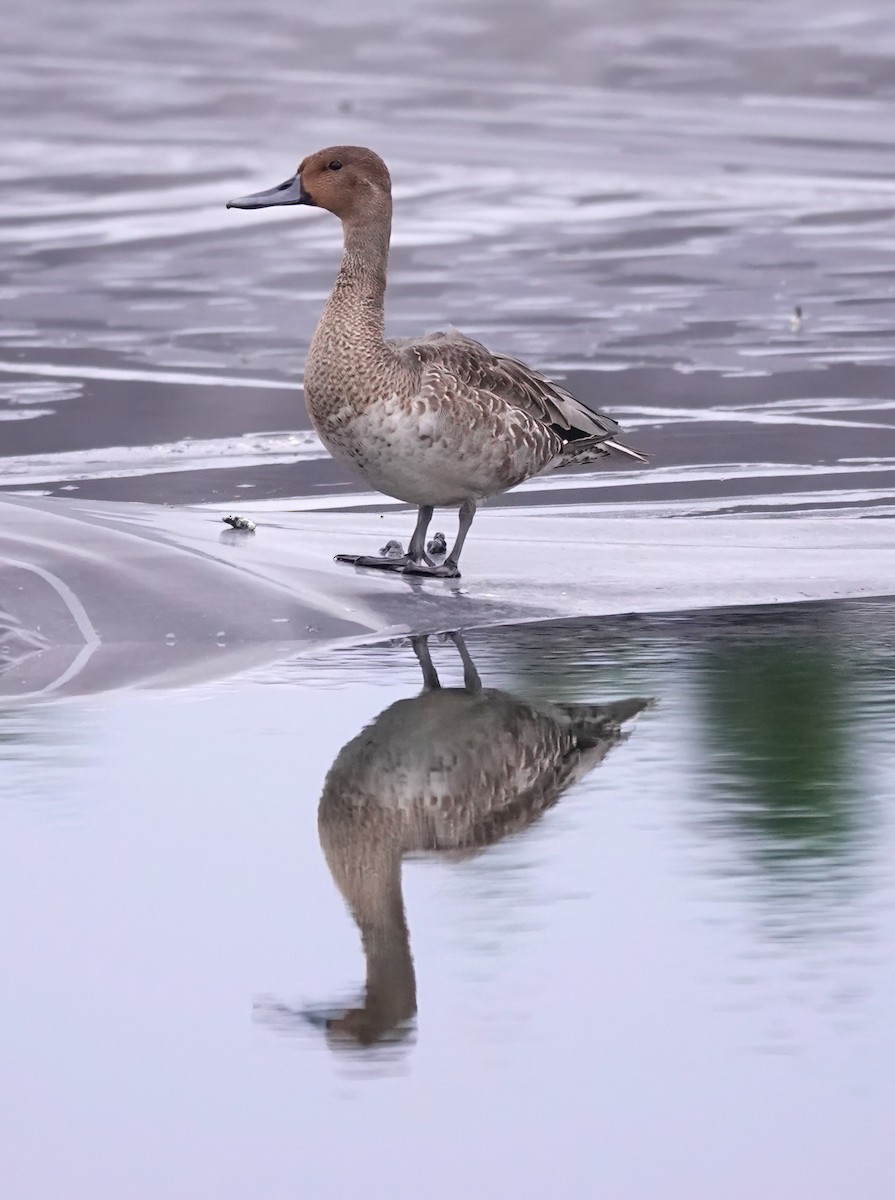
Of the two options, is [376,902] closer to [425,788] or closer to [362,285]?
[425,788]

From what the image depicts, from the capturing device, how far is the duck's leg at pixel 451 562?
30.7 feet

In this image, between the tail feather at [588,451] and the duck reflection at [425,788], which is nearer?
the duck reflection at [425,788]

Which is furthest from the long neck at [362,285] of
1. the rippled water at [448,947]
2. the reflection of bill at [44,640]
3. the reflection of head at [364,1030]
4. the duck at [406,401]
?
the reflection of head at [364,1030]

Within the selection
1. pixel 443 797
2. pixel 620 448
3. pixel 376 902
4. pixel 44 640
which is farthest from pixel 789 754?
pixel 620 448

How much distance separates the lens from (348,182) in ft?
32.2

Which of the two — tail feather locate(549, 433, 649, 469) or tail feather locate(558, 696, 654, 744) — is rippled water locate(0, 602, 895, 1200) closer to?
tail feather locate(558, 696, 654, 744)

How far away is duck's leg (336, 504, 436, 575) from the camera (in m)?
9.45

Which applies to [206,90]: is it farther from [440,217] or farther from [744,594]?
[744,594]

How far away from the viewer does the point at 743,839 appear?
19.6ft

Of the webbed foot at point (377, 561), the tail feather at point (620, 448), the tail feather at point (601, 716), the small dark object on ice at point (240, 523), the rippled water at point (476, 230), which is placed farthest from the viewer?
the rippled water at point (476, 230)

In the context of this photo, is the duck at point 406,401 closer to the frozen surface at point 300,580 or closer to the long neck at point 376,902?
the frozen surface at point 300,580

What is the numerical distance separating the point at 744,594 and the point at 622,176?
55.1ft

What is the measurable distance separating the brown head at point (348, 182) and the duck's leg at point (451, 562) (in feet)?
3.92

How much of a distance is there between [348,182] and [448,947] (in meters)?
5.11
